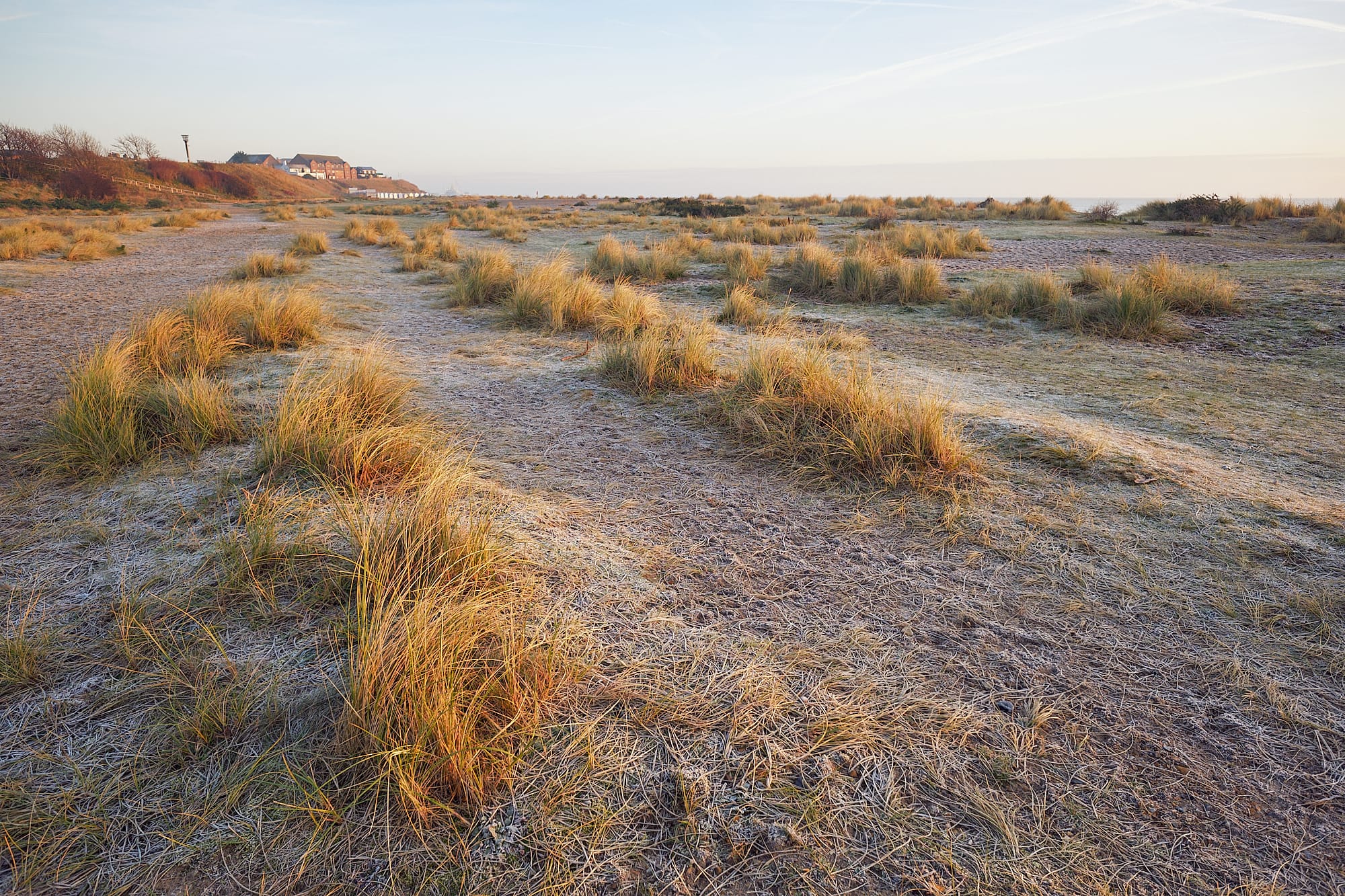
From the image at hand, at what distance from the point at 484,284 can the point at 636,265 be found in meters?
2.93

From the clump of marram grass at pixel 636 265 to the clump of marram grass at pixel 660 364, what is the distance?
471 centimetres

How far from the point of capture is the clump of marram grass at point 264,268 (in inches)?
360

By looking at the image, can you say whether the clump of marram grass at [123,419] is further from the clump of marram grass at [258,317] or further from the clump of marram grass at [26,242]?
the clump of marram grass at [26,242]

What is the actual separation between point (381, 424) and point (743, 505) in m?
2.00

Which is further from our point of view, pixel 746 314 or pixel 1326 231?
pixel 1326 231

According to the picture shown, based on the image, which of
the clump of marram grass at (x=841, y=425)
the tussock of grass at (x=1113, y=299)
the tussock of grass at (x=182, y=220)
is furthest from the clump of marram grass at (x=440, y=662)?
the tussock of grass at (x=182, y=220)

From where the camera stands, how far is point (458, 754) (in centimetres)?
152

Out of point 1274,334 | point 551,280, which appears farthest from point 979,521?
point 1274,334

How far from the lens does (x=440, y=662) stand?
168 cm

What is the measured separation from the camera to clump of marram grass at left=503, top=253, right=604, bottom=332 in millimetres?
6605

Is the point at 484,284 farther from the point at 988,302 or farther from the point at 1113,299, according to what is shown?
the point at 1113,299

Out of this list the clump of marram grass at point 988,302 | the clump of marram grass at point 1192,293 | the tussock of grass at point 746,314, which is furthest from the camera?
the clump of marram grass at point 988,302

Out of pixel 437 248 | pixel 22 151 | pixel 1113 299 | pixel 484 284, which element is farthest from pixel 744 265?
pixel 22 151

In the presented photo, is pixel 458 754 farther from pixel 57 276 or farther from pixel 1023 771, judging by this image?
pixel 57 276
